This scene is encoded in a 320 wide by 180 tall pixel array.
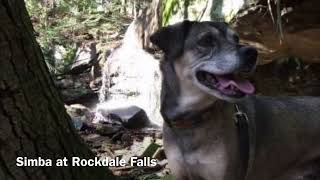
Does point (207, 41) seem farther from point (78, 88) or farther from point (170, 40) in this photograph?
point (78, 88)

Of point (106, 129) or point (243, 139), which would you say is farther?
point (106, 129)

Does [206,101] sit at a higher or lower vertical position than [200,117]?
higher

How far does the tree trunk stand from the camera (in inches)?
110

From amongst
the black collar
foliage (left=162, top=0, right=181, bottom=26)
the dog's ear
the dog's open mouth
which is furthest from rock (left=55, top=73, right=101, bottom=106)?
the dog's open mouth

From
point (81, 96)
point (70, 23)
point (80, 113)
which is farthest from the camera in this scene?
point (70, 23)

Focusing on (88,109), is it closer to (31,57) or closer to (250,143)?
(250,143)

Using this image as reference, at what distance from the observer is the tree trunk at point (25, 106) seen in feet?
9.17

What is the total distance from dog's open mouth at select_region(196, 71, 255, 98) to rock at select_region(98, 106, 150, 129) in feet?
13.3

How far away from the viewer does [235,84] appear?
358 centimetres

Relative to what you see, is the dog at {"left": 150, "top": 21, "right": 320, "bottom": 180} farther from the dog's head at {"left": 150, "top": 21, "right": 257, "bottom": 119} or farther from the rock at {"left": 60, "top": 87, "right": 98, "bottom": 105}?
the rock at {"left": 60, "top": 87, "right": 98, "bottom": 105}

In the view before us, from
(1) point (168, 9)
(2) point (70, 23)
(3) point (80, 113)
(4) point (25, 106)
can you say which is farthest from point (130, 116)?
(4) point (25, 106)

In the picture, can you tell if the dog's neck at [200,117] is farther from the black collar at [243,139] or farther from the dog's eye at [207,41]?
the dog's eye at [207,41]

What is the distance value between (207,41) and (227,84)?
0.37m

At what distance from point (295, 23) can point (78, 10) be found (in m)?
6.97
